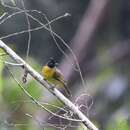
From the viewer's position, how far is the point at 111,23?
35.6 feet

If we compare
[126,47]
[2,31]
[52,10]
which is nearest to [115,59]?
[126,47]

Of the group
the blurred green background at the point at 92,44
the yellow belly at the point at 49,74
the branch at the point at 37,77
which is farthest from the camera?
the blurred green background at the point at 92,44

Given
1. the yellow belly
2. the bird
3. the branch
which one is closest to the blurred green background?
the bird

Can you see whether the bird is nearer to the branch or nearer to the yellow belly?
the yellow belly

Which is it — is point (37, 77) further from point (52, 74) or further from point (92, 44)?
point (92, 44)

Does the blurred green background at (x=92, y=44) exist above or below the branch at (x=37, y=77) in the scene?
above

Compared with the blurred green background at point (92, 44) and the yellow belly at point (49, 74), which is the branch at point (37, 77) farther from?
the blurred green background at point (92, 44)

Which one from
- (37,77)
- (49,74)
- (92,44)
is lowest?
(37,77)

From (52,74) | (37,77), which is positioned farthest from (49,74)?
(37,77)

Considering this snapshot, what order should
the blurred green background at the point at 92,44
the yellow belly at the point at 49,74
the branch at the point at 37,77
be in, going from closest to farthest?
1. the branch at the point at 37,77
2. the yellow belly at the point at 49,74
3. the blurred green background at the point at 92,44

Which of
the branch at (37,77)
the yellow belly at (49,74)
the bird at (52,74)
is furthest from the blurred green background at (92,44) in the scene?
the branch at (37,77)

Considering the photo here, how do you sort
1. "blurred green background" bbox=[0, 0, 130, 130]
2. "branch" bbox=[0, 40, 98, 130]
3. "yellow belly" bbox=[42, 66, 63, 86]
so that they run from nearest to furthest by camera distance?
"branch" bbox=[0, 40, 98, 130], "yellow belly" bbox=[42, 66, 63, 86], "blurred green background" bbox=[0, 0, 130, 130]

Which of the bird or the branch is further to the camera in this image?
the bird


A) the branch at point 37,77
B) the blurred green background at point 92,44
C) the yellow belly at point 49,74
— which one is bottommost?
the branch at point 37,77
